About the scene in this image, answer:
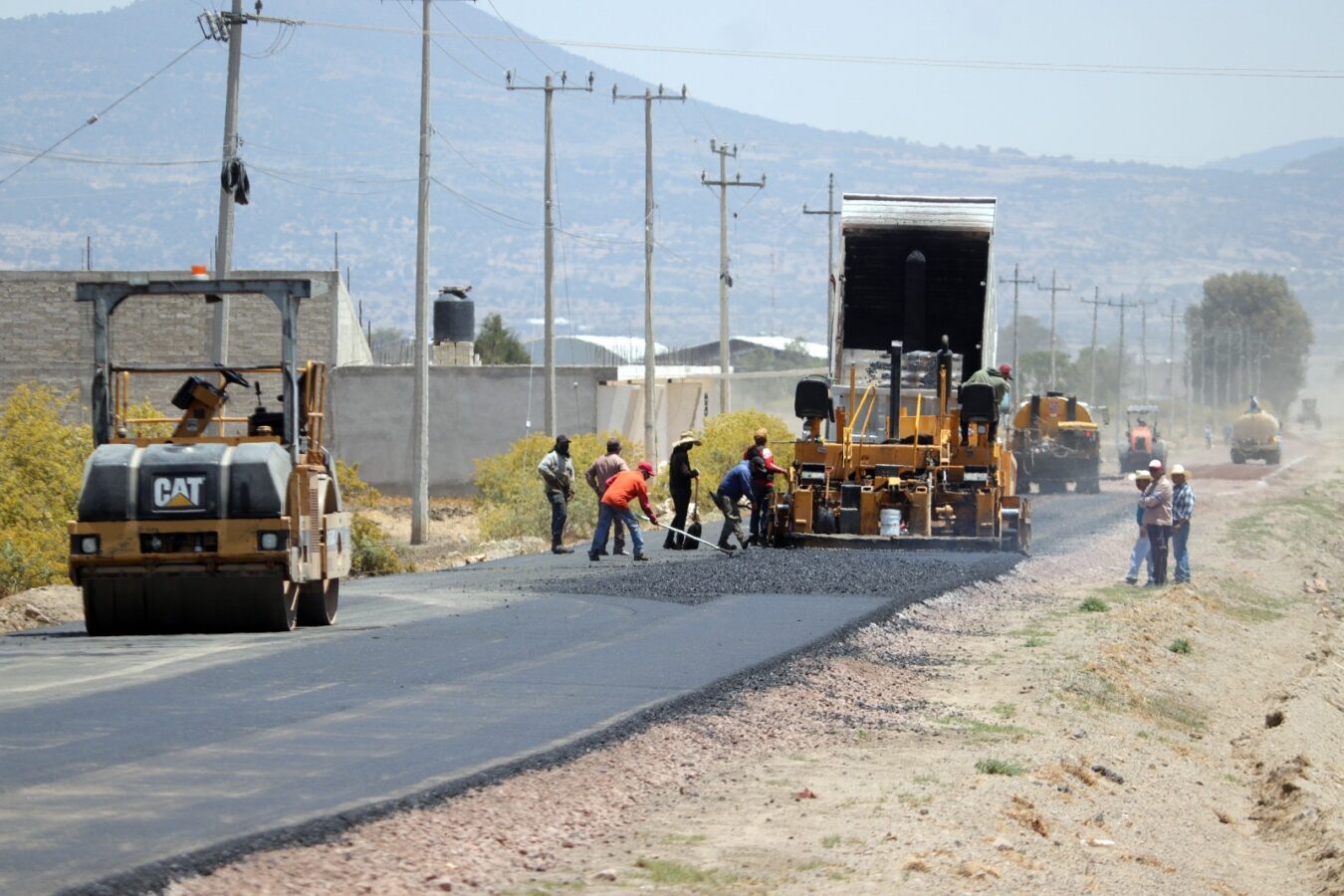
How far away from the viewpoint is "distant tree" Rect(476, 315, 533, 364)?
9119 cm

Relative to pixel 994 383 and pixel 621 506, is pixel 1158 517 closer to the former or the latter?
pixel 994 383

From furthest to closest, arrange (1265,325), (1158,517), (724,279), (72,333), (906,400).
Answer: (1265,325), (724,279), (72,333), (906,400), (1158,517)

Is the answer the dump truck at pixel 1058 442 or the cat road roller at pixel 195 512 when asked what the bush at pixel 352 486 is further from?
the dump truck at pixel 1058 442

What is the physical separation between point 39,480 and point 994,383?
12354mm

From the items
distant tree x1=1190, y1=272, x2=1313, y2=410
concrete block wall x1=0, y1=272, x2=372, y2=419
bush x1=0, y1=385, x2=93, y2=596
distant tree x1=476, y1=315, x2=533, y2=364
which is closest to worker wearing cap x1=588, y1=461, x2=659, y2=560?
bush x1=0, y1=385, x2=93, y2=596

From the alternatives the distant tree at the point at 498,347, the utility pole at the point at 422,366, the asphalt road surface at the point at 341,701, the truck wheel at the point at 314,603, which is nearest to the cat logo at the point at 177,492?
the asphalt road surface at the point at 341,701

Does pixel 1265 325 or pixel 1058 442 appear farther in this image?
pixel 1265 325

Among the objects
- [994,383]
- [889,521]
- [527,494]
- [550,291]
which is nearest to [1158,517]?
[994,383]

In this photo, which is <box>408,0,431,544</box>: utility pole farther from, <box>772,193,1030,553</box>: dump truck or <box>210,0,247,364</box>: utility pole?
<box>772,193,1030,553</box>: dump truck

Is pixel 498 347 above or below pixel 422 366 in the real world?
above

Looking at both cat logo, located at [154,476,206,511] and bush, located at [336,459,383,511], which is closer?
cat logo, located at [154,476,206,511]

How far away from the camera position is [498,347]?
93.4 meters

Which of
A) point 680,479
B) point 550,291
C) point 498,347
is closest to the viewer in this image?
point 680,479

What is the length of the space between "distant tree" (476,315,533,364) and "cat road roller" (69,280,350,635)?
A: 72.4 m
